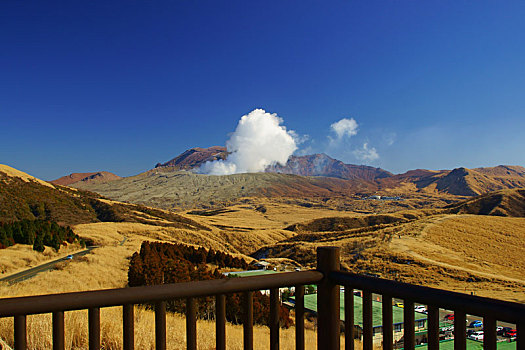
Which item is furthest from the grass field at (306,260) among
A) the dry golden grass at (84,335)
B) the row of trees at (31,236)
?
the row of trees at (31,236)

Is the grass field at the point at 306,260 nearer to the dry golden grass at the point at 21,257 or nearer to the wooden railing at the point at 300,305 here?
the dry golden grass at the point at 21,257

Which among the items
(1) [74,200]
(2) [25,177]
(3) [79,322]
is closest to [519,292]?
(3) [79,322]

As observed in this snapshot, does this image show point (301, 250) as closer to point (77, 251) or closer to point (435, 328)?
point (77, 251)

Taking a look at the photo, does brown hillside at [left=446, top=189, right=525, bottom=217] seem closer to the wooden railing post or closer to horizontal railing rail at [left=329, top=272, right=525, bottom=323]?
the wooden railing post

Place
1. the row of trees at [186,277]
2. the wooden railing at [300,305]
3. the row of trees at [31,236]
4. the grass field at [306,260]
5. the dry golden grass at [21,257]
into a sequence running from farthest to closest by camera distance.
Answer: the row of trees at [31,236], the dry golden grass at [21,257], the row of trees at [186,277], the grass field at [306,260], the wooden railing at [300,305]

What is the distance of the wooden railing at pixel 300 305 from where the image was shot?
5.63 ft

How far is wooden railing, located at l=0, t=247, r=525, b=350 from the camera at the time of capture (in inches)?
67.5

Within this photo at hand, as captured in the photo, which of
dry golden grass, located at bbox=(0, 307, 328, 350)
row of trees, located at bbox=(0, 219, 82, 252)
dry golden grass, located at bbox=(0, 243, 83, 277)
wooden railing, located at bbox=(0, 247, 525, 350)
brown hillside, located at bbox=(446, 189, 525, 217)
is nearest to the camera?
wooden railing, located at bbox=(0, 247, 525, 350)

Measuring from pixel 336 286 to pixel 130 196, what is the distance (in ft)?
571

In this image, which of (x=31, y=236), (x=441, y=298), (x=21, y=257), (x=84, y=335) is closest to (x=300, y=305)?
(x=441, y=298)

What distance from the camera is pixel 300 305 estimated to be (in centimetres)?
247

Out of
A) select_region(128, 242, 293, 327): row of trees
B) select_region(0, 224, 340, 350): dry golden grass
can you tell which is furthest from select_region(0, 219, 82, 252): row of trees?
select_region(128, 242, 293, 327): row of trees

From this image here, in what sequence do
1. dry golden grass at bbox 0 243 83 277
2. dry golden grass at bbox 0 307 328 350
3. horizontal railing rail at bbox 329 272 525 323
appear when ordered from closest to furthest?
horizontal railing rail at bbox 329 272 525 323 → dry golden grass at bbox 0 307 328 350 → dry golden grass at bbox 0 243 83 277

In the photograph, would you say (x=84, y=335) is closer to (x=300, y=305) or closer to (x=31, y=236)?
(x=300, y=305)
